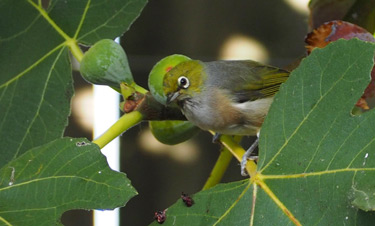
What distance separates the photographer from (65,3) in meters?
0.95

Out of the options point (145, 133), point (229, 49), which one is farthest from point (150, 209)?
point (229, 49)

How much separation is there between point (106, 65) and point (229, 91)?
256 millimetres

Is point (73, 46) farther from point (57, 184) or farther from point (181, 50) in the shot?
point (181, 50)

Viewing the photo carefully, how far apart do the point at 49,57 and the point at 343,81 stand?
45cm

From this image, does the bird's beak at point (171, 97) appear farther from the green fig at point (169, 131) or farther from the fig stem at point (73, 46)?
the fig stem at point (73, 46)

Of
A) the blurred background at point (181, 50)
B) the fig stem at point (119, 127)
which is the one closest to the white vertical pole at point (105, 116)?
the blurred background at point (181, 50)

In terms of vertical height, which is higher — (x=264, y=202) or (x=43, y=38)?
(x=43, y=38)

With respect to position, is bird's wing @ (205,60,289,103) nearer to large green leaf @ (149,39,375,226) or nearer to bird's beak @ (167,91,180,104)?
bird's beak @ (167,91,180,104)

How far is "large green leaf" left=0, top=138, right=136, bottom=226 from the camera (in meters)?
0.68

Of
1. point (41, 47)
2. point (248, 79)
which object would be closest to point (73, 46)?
point (41, 47)

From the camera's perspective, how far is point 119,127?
0.77 m

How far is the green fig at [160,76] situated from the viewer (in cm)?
81

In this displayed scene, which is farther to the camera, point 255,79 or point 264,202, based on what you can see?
point 255,79

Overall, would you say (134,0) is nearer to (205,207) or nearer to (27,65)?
(27,65)
